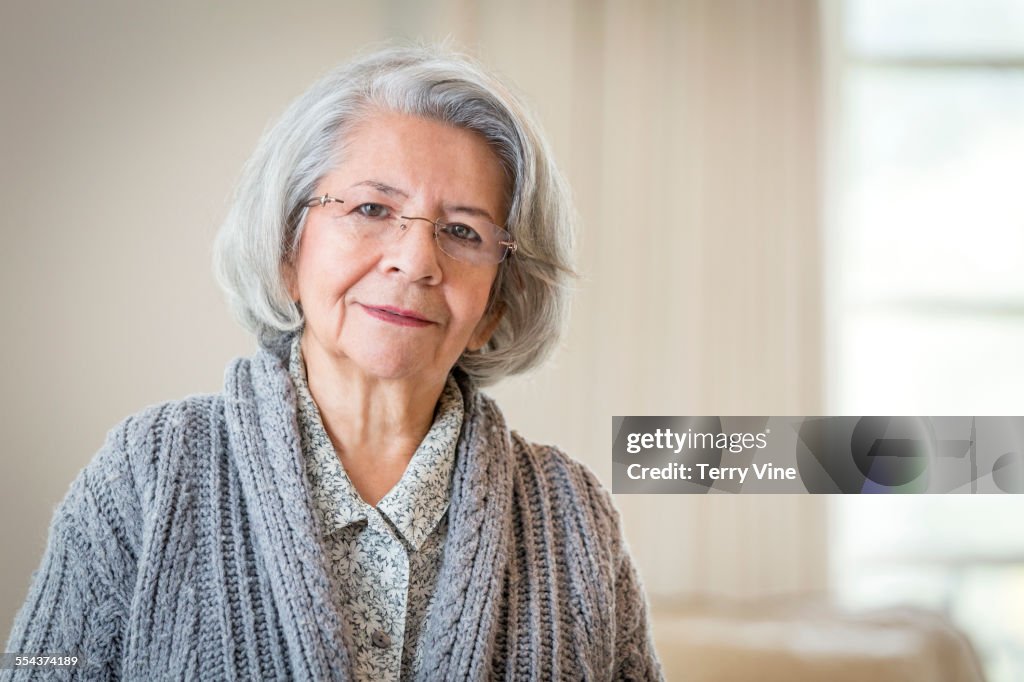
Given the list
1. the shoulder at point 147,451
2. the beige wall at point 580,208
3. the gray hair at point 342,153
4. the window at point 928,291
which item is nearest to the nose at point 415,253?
the gray hair at point 342,153

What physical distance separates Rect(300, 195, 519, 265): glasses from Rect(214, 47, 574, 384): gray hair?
4cm

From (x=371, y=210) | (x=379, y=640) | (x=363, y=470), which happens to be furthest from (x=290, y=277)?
(x=379, y=640)

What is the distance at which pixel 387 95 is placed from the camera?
148 cm

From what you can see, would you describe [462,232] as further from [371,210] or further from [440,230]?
[371,210]

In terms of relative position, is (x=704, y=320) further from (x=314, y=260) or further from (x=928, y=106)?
(x=314, y=260)

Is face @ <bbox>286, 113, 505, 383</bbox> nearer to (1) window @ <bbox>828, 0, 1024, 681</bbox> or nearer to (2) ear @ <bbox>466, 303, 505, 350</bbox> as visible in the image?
(2) ear @ <bbox>466, 303, 505, 350</bbox>

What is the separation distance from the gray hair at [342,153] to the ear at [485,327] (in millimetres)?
11

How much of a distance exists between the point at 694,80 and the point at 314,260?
1054mm

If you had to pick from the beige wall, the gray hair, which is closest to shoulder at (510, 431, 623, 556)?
the gray hair

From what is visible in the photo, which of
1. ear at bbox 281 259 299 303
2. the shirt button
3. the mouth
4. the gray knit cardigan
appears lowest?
the shirt button

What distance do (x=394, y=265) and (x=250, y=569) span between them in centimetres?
47

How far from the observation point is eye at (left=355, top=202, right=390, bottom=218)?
4.68ft

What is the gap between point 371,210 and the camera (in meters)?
1.43

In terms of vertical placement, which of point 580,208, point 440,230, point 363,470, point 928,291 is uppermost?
point 580,208
